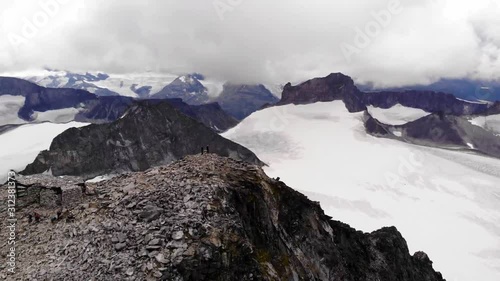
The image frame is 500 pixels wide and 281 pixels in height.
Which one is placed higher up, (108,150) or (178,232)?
(108,150)

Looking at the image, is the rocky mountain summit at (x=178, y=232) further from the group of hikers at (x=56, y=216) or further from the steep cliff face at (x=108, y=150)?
the steep cliff face at (x=108, y=150)

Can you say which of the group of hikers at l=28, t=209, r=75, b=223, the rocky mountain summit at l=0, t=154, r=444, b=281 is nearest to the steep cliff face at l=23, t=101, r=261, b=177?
the group of hikers at l=28, t=209, r=75, b=223

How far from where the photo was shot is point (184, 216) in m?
23.1

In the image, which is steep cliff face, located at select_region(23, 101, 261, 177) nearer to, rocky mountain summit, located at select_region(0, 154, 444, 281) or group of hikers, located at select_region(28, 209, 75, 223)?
group of hikers, located at select_region(28, 209, 75, 223)

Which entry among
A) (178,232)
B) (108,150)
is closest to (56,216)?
(178,232)

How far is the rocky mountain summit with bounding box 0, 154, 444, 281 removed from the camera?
20.7m

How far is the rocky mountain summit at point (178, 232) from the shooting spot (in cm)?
2073

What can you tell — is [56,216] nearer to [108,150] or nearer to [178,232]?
[178,232]

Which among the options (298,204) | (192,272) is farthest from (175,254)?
(298,204)

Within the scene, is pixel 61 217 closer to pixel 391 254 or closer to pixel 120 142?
pixel 391 254

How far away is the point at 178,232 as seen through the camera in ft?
72.6

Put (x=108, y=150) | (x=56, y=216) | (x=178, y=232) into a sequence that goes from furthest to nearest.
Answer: (x=108, y=150)
(x=56, y=216)
(x=178, y=232)

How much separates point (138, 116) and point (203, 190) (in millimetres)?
180369

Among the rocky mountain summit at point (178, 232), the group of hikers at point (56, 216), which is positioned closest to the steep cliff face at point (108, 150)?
the group of hikers at point (56, 216)
